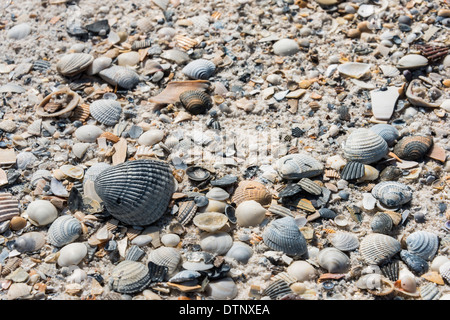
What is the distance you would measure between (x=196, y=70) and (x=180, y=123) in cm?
58

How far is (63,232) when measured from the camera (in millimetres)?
3035

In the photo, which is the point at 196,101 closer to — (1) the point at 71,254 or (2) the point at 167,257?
(2) the point at 167,257

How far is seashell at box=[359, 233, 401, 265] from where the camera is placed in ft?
9.45

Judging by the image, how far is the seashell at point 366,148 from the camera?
3354mm

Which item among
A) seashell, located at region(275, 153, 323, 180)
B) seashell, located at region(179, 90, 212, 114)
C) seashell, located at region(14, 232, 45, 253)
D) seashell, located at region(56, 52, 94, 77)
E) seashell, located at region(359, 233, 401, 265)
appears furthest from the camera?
seashell, located at region(56, 52, 94, 77)

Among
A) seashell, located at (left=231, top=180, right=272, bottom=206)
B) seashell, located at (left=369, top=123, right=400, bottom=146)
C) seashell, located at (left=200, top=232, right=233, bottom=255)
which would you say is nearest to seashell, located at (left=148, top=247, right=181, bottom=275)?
seashell, located at (left=200, top=232, right=233, bottom=255)

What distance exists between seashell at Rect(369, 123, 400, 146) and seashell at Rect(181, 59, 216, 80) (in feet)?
4.89

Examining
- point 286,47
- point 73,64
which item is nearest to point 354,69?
point 286,47

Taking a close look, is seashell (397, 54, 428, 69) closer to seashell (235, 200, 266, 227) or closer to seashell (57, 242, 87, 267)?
seashell (235, 200, 266, 227)

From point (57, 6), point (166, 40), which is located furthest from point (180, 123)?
point (57, 6)

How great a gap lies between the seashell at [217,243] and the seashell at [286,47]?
1.97 metres

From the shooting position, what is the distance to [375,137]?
11.1 ft

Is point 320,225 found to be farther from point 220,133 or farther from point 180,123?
point 180,123

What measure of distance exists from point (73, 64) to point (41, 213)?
5.15 feet
